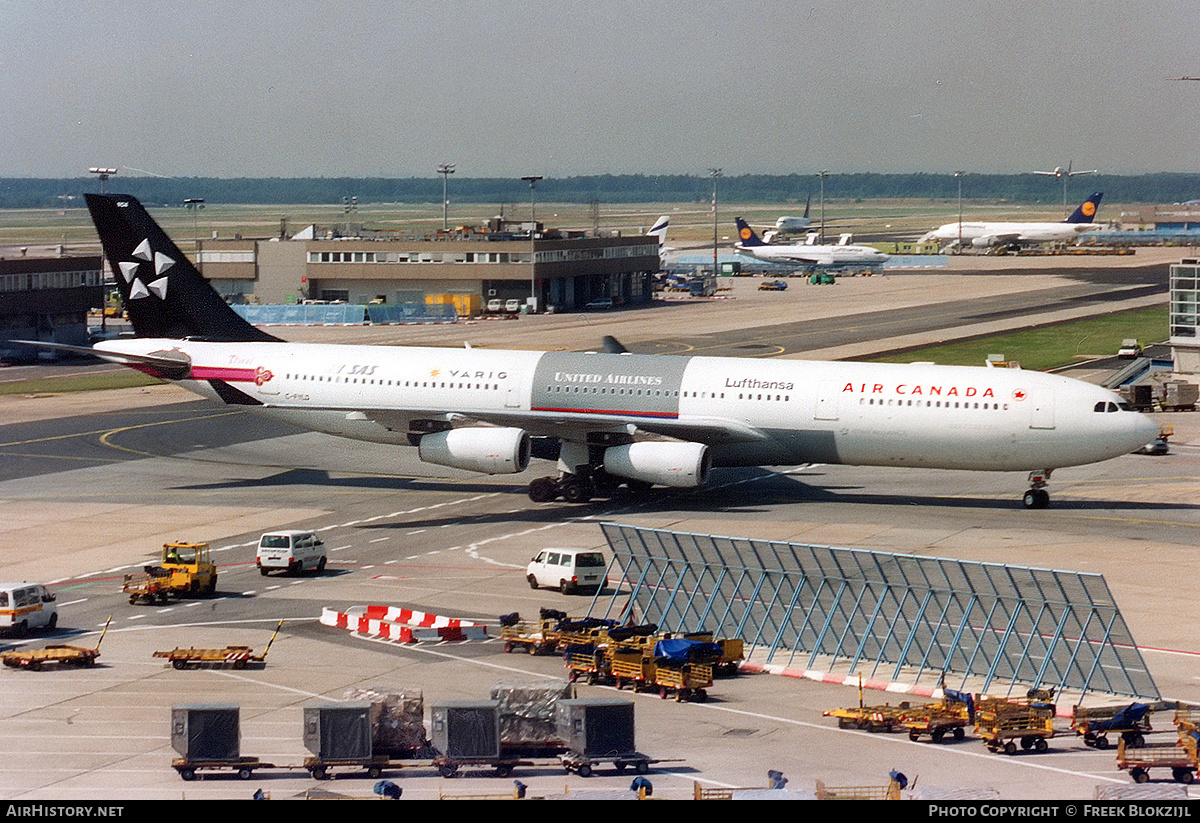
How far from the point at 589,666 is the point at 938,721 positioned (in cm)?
929

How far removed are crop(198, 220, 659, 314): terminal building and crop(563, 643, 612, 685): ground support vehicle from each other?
399 ft

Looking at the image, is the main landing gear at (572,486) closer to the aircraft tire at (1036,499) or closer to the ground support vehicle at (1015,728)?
the aircraft tire at (1036,499)

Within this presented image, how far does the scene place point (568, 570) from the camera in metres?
47.2

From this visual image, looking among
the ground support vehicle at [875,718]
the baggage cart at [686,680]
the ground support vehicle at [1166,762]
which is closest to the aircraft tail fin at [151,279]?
the baggage cart at [686,680]

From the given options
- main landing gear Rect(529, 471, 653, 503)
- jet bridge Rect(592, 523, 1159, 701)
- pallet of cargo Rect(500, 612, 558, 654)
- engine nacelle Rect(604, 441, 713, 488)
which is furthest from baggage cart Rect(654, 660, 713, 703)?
main landing gear Rect(529, 471, 653, 503)

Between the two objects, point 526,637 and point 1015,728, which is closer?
point 1015,728

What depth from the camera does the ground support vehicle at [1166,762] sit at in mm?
29000

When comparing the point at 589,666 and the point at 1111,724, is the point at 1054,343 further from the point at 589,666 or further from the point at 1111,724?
the point at 1111,724

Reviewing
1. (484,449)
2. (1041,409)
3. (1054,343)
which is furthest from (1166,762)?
(1054,343)

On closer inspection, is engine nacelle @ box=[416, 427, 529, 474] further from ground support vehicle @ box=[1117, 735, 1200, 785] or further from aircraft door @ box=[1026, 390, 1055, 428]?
ground support vehicle @ box=[1117, 735, 1200, 785]

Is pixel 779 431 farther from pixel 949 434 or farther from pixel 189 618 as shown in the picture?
pixel 189 618

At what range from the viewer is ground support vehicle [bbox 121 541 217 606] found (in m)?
47.0

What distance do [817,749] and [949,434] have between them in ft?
95.4

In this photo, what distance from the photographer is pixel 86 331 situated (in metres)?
134
